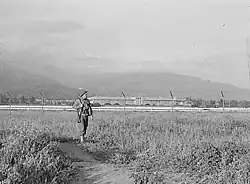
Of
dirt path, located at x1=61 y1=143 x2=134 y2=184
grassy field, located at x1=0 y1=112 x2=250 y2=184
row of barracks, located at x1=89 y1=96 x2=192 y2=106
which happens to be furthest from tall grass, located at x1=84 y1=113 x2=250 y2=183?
row of barracks, located at x1=89 y1=96 x2=192 y2=106

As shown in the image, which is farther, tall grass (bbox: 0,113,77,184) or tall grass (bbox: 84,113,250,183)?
tall grass (bbox: 84,113,250,183)

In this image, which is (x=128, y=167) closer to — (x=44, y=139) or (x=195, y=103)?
(x=44, y=139)

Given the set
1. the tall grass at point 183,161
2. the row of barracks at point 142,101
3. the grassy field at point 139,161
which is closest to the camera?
the grassy field at point 139,161

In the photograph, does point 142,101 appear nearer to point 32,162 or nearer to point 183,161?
point 183,161

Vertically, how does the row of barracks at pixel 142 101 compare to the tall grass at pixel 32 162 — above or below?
above

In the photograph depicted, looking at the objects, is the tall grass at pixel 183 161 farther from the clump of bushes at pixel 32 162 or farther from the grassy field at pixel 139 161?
the clump of bushes at pixel 32 162

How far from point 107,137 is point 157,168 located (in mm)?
6660

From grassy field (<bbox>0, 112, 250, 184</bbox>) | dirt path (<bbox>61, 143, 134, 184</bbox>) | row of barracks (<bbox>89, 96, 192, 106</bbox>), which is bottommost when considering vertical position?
dirt path (<bbox>61, 143, 134, 184</bbox>)

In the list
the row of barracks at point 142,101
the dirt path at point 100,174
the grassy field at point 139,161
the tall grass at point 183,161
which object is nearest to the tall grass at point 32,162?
the grassy field at point 139,161

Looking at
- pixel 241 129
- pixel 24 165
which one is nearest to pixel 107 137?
pixel 24 165

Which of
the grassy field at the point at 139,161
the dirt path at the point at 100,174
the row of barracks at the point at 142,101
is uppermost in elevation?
the row of barracks at the point at 142,101

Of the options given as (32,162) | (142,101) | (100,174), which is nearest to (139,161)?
(100,174)

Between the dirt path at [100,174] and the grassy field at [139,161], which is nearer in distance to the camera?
the grassy field at [139,161]

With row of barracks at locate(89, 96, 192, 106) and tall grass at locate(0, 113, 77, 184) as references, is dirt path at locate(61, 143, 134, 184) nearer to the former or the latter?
tall grass at locate(0, 113, 77, 184)
